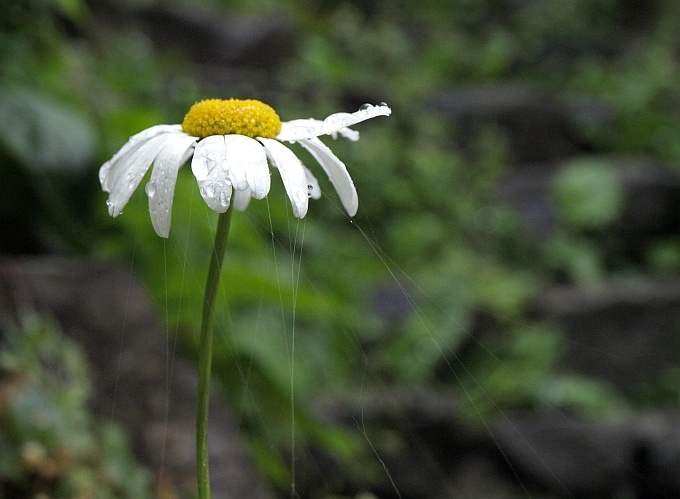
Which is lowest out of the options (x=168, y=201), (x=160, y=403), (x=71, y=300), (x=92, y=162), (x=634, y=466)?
(x=634, y=466)

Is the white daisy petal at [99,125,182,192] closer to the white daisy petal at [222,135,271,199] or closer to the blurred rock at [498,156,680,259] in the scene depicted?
the white daisy petal at [222,135,271,199]

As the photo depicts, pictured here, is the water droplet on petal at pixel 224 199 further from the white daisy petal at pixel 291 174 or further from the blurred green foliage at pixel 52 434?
the blurred green foliage at pixel 52 434

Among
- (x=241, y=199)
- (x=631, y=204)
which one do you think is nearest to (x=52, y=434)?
(x=241, y=199)

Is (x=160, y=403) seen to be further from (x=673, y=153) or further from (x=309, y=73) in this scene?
(x=673, y=153)

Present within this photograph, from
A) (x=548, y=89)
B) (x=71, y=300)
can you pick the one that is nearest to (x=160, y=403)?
(x=71, y=300)

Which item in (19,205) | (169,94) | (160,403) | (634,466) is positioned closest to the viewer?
(160,403)

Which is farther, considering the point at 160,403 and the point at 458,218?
the point at 458,218

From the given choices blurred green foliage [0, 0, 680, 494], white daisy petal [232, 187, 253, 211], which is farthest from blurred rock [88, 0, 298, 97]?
white daisy petal [232, 187, 253, 211]
